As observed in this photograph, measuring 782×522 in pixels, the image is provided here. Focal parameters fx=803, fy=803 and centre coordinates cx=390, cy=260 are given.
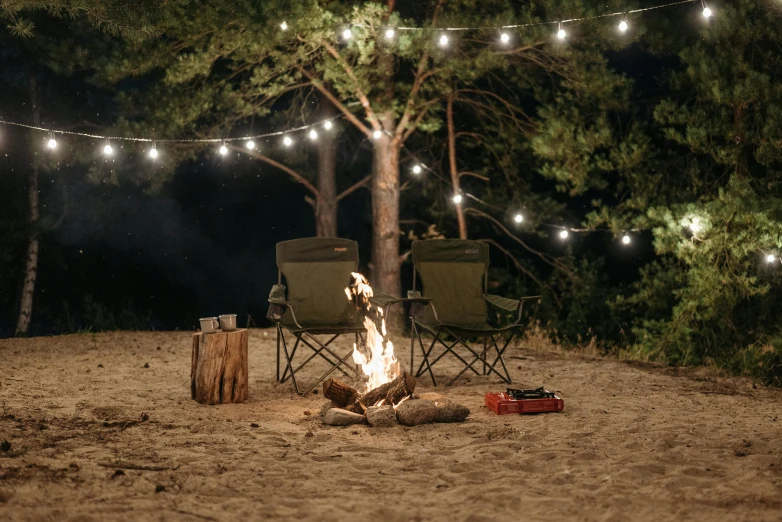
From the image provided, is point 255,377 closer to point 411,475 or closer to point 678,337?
point 411,475

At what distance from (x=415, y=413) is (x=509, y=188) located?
21.0ft

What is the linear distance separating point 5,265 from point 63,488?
888cm

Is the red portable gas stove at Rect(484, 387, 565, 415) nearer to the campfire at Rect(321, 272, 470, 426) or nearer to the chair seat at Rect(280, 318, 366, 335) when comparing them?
the campfire at Rect(321, 272, 470, 426)

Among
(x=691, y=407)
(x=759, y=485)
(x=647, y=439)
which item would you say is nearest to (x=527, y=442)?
(x=647, y=439)

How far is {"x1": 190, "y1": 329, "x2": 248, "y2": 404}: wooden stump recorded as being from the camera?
161 inches

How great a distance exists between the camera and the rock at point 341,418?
3596mm

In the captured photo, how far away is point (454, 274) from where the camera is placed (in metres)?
5.07

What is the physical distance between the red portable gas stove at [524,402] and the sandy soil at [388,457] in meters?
0.06

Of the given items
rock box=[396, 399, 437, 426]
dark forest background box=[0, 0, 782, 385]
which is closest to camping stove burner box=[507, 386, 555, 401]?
rock box=[396, 399, 437, 426]

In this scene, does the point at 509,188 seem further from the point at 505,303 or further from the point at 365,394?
the point at 365,394

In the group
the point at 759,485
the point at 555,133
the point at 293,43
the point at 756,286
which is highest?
the point at 293,43

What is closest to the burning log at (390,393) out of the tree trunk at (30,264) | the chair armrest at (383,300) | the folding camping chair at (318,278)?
the chair armrest at (383,300)

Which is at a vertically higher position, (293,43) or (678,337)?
(293,43)

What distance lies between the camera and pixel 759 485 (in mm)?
2611
